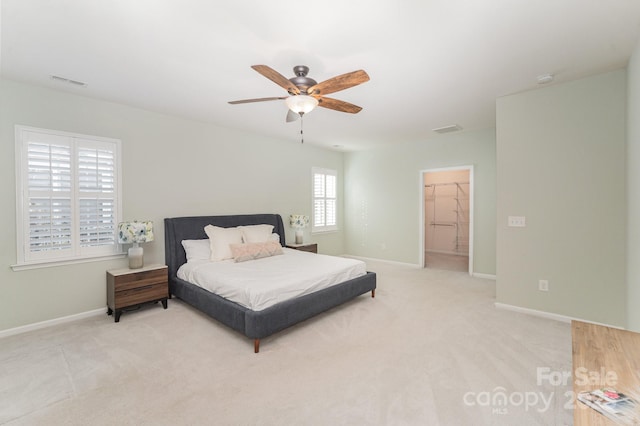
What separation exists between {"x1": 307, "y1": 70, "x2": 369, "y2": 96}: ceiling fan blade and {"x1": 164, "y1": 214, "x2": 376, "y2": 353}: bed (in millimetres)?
2080

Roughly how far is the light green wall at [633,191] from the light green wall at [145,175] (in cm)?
483

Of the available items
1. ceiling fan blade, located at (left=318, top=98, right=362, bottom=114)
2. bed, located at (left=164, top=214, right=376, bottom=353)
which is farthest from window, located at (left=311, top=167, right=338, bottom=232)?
ceiling fan blade, located at (left=318, top=98, right=362, bottom=114)

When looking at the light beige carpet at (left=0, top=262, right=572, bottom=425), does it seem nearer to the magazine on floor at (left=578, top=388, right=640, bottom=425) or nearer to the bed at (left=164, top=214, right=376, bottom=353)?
the bed at (left=164, top=214, right=376, bottom=353)

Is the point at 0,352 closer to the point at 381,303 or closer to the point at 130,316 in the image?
the point at 130,316

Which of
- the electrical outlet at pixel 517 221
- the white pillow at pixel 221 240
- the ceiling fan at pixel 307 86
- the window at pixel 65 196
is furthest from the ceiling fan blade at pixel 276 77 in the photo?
the electrical outlet at pixel 517 221

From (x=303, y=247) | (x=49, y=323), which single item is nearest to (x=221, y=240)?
(x=303, y=247)

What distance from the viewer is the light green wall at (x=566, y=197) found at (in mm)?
2945

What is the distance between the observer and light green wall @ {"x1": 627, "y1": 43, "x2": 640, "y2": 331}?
7.77ft

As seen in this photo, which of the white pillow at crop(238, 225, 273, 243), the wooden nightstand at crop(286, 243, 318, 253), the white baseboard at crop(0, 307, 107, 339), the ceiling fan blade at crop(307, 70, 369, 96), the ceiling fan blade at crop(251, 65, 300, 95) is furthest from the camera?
the wooden nightstand at crop(286, 243, 318, 253)

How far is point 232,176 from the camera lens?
16.0 feet

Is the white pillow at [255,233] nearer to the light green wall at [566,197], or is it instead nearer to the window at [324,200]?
the window at [324,200]

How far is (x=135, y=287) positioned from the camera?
11.0 feet

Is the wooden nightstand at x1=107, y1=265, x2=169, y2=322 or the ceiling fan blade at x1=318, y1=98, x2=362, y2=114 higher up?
the ceiling fan blade at x1=318, y1=98, x2=362, y2=114

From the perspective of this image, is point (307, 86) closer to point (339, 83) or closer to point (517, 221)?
point (339, 83)
